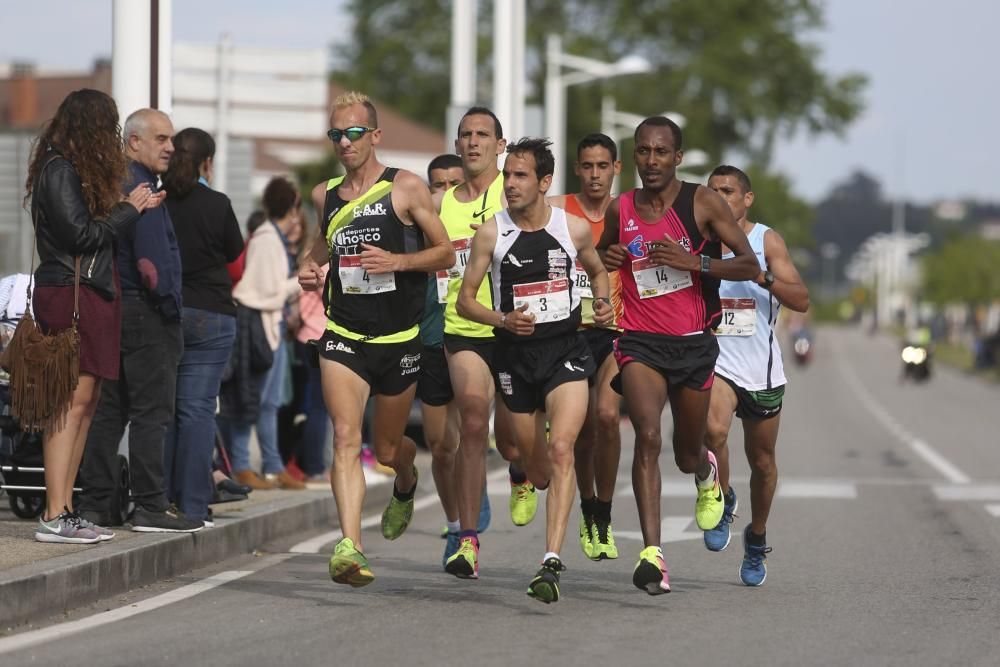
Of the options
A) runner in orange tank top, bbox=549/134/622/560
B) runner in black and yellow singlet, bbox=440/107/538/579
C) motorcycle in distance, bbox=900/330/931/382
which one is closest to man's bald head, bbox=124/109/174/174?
runner in black and yellow singlet, bbox=440/107/538/579

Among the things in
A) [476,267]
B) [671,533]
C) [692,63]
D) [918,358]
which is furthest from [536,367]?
[692,63]

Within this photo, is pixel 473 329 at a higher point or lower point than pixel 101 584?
higher

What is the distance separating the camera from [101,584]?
9.08 metres

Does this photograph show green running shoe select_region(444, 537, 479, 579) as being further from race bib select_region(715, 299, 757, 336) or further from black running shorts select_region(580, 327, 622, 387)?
race bib select_region(715, 299, 757, 336)

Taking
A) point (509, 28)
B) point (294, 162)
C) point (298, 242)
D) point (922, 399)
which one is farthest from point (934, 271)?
point (298, 242)

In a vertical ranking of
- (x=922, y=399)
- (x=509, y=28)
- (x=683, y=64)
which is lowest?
(x=922, y=399)

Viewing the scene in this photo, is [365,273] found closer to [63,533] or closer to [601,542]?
[601,542]

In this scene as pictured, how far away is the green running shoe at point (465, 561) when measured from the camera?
915cm

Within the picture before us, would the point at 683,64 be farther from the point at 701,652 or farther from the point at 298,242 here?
the point at 701,652

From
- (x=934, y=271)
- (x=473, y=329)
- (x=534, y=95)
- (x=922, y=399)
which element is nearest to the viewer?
(x=473, y=329)

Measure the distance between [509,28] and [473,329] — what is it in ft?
48.5

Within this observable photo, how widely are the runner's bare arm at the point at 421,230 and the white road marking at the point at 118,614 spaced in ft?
5.88

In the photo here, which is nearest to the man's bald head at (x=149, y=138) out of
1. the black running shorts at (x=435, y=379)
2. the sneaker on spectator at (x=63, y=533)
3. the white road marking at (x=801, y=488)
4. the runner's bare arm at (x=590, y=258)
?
the black running shorts at (x=435, y=379)

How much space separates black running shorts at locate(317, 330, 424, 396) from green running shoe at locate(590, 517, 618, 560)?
1242 mm
